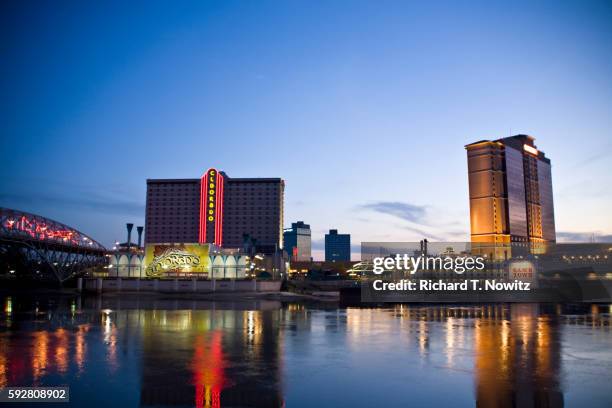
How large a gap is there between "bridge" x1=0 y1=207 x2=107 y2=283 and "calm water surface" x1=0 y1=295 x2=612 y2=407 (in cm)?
9449

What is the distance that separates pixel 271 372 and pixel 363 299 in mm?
71911

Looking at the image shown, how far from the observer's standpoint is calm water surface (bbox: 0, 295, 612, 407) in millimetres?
15836

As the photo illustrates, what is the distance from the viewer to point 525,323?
41.1m

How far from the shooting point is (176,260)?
3967 inches

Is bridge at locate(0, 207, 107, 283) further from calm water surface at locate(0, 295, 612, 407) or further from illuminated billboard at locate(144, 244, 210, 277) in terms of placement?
calm water surface at locate(0, 295, 612, 407)

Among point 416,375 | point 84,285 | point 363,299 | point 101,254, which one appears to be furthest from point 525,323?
point 101,254

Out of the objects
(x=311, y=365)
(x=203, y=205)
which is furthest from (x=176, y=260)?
(x=203, y=205)

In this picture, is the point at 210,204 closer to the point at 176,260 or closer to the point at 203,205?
the point at 203,205

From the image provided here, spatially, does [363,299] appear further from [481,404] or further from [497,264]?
[497,264]

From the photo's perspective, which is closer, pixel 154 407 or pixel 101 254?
pixel 154 407

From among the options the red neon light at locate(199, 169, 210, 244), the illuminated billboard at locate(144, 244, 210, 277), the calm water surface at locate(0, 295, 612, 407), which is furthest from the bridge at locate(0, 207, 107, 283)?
the calm water surface at locate(0, 295, 612, 407)

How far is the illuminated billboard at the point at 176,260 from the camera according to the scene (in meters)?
100

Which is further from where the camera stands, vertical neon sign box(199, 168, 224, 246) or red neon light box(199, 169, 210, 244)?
red neon light box(199, 169, 210, 244)

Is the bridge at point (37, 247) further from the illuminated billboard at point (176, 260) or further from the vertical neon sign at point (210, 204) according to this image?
the vertical neon sign at point (210, 204)
